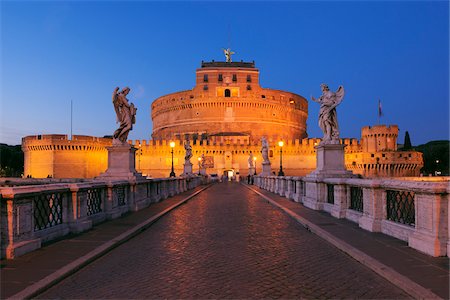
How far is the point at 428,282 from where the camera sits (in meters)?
5.21

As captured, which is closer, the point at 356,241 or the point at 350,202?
the point at 356,241

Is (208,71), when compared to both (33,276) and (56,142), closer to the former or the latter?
(56,142)

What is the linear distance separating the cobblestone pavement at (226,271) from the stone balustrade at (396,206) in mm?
1256

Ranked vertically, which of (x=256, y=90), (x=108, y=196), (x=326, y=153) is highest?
(x=256, y=90)

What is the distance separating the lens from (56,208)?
866 centimetres

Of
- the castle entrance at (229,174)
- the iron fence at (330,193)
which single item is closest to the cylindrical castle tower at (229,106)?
the castle entrance at (229,174)

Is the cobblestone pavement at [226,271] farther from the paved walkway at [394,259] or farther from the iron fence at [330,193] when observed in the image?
the iron fence at [330,193]

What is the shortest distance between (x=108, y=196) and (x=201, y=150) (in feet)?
233

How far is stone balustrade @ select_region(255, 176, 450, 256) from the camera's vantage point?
6.52 meters

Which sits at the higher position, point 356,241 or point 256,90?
point 256,90

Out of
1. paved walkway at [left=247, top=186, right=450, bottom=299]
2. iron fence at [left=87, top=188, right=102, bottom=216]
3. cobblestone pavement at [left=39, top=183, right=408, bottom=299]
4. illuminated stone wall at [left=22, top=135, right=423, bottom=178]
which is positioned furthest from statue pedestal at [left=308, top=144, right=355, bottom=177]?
illuminated stone wall at [left=22, top=135, right=423, bottom=178]

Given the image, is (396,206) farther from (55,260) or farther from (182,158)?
(182,158)

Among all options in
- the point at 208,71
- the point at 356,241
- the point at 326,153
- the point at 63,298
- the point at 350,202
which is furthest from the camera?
the point at 208,71

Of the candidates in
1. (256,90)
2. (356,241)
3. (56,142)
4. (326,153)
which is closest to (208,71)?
(256,90)
